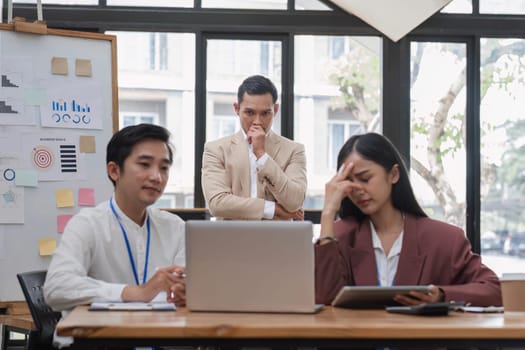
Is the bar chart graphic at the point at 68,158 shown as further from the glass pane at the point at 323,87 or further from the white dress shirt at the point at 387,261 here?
the white dress shirt at the point at 387,261

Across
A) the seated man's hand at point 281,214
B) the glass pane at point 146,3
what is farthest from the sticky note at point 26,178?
the glass pane at point 146,3

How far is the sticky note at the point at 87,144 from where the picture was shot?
470 centimetres

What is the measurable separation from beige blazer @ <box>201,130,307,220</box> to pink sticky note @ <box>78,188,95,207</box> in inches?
32.5

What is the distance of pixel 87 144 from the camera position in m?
4.71

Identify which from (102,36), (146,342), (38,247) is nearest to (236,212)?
(38,247)

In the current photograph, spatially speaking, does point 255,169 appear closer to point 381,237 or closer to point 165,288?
point 381,237

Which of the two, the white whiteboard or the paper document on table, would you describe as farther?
the white whiteboard

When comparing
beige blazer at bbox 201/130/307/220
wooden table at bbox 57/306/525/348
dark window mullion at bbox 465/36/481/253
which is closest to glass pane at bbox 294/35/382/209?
dark window mullion at bbox 465/36/481/253

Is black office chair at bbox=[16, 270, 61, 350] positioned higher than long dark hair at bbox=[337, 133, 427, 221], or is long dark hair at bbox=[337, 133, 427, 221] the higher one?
long dark hair at bbox=[337, 133, 427, 221]

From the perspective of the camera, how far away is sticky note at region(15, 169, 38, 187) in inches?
178

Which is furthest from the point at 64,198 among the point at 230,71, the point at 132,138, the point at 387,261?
the point at 387,261

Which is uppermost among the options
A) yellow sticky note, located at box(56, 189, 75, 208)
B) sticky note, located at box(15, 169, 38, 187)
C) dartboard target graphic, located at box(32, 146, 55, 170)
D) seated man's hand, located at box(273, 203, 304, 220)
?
dartboard target graphic, located at box(32, 146, 55, 170)

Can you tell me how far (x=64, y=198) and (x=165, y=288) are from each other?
2.29 meters

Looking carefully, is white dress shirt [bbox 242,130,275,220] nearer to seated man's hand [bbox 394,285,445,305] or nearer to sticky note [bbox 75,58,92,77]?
sticky note [bbox 75,58,92,77]
